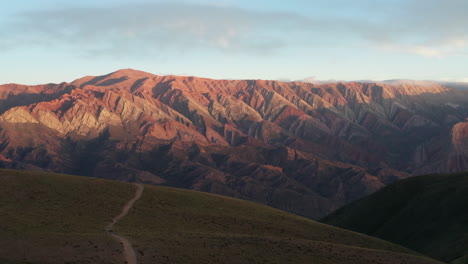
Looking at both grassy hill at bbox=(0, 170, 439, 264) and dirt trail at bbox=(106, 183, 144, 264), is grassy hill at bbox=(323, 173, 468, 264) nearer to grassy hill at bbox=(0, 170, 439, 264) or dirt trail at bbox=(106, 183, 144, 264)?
grassy hill at bbox=(0, 170, 439, 264)

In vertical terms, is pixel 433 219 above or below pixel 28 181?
below

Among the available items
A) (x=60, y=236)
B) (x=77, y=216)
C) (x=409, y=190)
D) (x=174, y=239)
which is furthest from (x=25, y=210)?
(x=409, y=190)

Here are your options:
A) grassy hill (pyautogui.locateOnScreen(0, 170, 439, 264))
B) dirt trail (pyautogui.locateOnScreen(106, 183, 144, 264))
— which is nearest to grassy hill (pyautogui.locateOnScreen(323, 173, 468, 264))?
grassy hill (pyautogui.locateOnScreen(0, 170, 439, 264))

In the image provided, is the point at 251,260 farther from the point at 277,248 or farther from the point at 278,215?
the point at 278,215

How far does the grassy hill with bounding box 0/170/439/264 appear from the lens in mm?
59094

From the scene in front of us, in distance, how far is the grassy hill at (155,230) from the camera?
5909 centimetres

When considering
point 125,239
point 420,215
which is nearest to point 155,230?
point 125,239

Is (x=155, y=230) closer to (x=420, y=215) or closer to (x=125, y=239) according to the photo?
(x=125, y=239)

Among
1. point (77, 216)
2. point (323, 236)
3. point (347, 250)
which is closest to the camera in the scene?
point (347, 250)

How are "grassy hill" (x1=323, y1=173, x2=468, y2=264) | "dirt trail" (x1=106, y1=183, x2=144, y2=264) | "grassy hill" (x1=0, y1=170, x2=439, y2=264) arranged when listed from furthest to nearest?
"grassy hill" (x1=323, y1=173, x2=468, y2=264) → "grassy hill" (x1=0, y1=170, x2=439, y2=264) → "dirt trail" (x1=106, y1=183, x2=144, y2=264)

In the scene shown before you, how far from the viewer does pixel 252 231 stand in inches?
3307

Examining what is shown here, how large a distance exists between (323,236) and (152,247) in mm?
36308

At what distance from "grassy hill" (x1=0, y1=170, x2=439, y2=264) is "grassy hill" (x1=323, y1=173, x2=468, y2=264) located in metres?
26.5

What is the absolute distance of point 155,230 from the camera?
7588 centimetres
